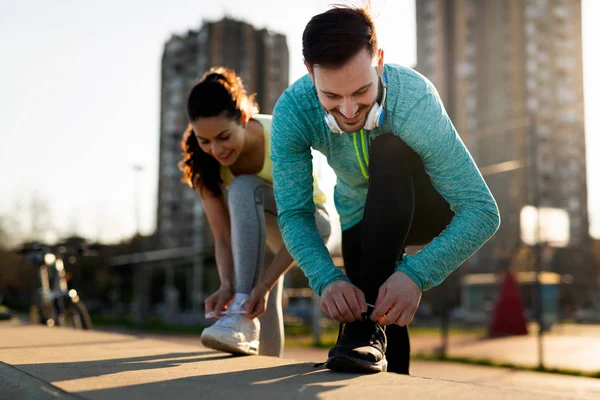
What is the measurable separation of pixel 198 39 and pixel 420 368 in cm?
5091

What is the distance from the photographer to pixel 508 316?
14117 mm

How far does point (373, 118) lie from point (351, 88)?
0.14 metres

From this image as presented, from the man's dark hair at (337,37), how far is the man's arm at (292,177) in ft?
0.87

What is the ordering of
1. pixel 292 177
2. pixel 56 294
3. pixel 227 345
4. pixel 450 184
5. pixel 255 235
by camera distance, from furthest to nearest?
pixel 56 294, pixel 255 235, pixel 227 345, pixel 292 177, pixel 450 184

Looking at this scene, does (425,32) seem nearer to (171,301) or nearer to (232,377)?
(171,301)

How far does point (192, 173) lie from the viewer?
291 centimetres

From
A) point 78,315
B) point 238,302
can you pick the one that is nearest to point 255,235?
point 238,302

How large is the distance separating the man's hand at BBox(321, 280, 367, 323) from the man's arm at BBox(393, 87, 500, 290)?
21cm

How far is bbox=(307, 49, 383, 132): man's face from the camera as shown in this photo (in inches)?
70.6

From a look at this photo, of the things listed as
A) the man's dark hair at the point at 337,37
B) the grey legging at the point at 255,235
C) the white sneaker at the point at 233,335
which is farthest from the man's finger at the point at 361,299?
the grey legging at the point at 255,235

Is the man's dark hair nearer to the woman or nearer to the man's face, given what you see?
the man's face

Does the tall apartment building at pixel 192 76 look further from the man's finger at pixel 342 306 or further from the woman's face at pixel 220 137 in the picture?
the man's finger at pixel 342 306

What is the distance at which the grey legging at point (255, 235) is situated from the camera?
8.42 feet

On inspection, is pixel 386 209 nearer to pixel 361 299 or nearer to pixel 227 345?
pixel 361 299
